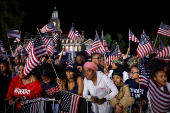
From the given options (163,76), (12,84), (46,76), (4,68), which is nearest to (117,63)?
(163,76)

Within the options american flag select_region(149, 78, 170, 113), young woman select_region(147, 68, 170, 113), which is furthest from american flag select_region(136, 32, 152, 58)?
american flag select_region(149, 78, 170, 113)

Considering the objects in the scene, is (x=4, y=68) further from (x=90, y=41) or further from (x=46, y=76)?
(x=90, y=41)

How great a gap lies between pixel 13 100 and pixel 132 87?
308 centimetres

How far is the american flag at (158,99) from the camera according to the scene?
2.63 metres

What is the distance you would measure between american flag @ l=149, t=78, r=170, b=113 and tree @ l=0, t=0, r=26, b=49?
2482cm

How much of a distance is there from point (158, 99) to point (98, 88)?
122cm

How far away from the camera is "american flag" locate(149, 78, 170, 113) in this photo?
263cm

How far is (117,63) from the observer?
18.2ft

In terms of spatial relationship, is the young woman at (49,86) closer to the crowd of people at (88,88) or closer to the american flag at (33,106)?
the crowd of people at (88,88)

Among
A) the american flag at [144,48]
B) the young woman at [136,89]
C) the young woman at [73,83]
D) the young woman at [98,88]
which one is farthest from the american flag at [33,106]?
the american flag at [144,48]

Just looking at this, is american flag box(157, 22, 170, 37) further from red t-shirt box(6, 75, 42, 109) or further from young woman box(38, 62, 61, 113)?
red t-shirt box(6, 75, 42, 109)

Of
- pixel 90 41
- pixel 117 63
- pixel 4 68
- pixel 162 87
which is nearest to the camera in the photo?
pixel 162 87

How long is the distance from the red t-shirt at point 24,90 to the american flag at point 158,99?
2634mm

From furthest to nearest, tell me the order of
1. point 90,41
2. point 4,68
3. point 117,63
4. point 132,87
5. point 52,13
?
point 52,13
point 90,41
point 117,63
point 4,68
point 132,87
